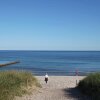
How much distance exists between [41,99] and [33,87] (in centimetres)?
330

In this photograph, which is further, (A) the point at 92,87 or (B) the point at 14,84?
(A) the point at 92,87

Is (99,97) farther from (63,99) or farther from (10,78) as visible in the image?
(10,78)

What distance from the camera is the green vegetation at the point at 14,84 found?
12.0 metres

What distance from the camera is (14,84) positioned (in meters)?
14.3

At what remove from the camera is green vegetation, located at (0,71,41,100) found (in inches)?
472

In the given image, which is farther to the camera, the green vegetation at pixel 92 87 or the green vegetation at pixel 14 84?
the green vegetation at pixel 92 87

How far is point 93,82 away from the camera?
14.8m

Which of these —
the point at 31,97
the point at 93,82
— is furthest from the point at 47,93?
the point at 93,82

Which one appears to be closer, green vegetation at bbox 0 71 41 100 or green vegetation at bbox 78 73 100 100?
green vegetation at bbox 0 71 41 100

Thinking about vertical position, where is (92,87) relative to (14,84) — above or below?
below

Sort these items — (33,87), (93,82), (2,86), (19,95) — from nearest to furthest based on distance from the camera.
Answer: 1. (2,86)
2. (19,95)
3. (93,82)
4. (33,87)

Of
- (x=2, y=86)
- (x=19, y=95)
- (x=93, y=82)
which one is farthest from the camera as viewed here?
(x=93, y=82)

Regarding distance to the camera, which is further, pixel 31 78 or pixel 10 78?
pixel 31 78

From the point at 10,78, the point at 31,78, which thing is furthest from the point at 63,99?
the point at 31,78
